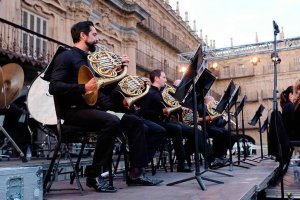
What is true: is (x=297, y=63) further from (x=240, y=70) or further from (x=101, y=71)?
(x=101, y=71)

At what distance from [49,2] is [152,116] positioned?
384 inches

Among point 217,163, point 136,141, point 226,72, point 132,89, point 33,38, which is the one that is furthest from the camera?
point 226,72

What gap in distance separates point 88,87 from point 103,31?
14.5 metres

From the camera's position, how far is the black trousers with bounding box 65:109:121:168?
3.61 meters

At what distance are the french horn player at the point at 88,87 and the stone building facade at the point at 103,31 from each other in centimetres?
670

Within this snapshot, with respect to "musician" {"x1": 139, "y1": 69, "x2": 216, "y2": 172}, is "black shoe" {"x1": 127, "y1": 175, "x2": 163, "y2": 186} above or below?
below

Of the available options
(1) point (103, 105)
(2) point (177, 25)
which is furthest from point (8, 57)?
(2) point (177, 25)

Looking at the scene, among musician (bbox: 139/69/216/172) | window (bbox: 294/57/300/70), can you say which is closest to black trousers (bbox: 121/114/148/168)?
musician (bbox: 139/69/216/172)

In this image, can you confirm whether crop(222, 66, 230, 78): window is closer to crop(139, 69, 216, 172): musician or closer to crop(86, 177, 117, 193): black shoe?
crop(139, 69, 216, 172): musician

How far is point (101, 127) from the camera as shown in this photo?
3.65m

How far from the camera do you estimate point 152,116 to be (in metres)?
5.75

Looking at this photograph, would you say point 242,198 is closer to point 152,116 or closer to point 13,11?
point 152,116

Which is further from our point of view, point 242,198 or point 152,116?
point 152,116

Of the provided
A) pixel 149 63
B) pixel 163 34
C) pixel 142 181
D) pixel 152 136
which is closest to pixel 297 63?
pixel 163 34
